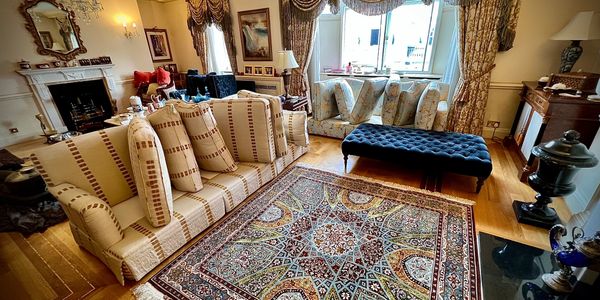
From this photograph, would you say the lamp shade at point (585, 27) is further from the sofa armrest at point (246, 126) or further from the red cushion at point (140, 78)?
the red cushion at point (140, 78)

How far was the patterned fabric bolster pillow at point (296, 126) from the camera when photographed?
273 centimetres

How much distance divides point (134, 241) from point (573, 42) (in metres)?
4.44

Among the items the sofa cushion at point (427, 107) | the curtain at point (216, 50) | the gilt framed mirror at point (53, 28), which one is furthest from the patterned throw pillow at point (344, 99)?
the gilt framed mirror at point (53, 28)

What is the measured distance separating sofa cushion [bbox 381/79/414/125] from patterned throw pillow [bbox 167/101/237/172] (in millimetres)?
2069

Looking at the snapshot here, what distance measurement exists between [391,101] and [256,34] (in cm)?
309

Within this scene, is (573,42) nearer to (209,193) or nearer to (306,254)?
(306,254)

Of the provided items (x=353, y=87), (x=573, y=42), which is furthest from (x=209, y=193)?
(x=573, y=42)

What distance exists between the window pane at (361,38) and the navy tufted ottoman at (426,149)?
190 centimetres

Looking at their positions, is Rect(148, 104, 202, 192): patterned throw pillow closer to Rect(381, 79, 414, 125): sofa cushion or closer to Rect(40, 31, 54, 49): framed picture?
Rect(381, 79, 414, 125): sofa cushion

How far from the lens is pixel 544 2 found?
8.94 ft

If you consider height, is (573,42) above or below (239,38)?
below

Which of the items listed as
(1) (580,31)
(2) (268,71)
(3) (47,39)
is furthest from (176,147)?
(3) (47,39)

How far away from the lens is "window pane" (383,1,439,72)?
358 centimetres

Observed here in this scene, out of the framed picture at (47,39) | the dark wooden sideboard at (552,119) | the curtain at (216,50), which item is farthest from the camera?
the curtain at (216,50)
